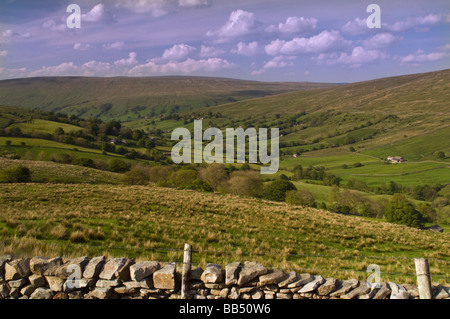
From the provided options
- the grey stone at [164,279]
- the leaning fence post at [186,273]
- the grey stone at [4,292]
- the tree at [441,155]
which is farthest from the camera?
the tree at [441,155]

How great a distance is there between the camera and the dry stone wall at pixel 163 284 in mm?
6637

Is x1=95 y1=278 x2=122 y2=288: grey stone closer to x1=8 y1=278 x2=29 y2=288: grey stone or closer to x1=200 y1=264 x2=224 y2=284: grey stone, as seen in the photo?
x1=8 y1=278 x2=29 y2=288: grey stone

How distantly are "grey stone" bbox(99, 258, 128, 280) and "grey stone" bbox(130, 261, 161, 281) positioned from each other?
0.27 metres

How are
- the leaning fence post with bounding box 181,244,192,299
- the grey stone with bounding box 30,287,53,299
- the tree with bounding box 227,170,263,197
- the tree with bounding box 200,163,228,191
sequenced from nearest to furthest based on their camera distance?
1. the leaning fence post with bounding box 181,244,192,299
2. the grey stone with bounding box 30,287,53,299
3. the tree with bounding box 227,170,263,197
4. the tree with bounding box 200,163,228,191

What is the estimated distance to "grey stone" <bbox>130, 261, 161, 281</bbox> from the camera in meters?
6.62

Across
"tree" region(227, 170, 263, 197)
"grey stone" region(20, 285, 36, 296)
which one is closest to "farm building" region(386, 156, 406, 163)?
"tree" region(227, 170, 263, 197)

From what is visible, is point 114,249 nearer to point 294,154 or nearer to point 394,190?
point 394,190

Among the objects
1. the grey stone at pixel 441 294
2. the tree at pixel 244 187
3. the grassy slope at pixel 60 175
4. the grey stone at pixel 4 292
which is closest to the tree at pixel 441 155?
the tree at pixel 244 187

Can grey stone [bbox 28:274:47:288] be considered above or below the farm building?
above

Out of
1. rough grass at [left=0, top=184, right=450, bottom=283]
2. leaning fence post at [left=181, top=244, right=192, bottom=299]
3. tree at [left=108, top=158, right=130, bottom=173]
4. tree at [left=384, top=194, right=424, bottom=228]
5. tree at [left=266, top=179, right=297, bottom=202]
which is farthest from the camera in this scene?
tree at [left=108, top=158, right=130, bottom=173]

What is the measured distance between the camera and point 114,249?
33.2 ft

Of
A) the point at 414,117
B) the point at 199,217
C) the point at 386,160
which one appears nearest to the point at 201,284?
the point at 199,217

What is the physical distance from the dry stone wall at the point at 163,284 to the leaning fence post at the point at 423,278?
277 mm

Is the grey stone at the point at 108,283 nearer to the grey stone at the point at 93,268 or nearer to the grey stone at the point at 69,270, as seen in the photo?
the grey stone at the point at 93,268
